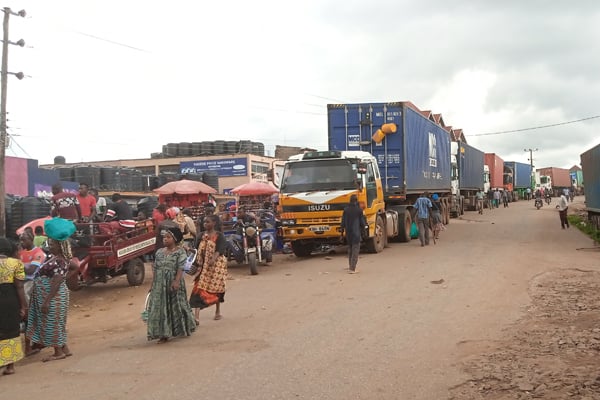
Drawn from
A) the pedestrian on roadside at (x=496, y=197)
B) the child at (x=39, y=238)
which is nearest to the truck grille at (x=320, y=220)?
the child at (x=39, y=238)

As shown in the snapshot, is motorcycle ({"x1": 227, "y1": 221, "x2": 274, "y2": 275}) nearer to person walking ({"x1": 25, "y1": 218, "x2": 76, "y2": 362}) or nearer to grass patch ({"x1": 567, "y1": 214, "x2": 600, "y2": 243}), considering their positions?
person walking ({"x1": 25, "y1": 218, "x2": 76, "y2": 362})

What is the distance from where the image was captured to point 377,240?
1578cm

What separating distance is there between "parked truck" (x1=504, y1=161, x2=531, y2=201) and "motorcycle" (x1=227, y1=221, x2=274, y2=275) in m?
49.6

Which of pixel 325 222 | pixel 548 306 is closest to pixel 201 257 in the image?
pixel 548 306

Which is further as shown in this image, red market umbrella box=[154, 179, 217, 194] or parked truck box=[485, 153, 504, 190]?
parked truck box=[485, 153, 504, 190]

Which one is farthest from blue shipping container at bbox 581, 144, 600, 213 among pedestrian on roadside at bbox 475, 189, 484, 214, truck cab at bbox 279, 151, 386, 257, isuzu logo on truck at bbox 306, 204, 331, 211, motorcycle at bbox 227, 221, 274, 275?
pedestrian on roadside at bbox 475, 189, 484, 214

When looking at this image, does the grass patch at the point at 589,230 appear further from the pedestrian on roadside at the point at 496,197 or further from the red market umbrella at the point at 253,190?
the pedestrian on roadside at the point at 496,197

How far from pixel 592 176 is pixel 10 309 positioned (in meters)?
20.6

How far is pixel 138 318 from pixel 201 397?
4467 mm

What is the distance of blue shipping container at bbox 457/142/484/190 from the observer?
108 feet

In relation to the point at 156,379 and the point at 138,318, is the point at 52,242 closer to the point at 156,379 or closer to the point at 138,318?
the point at 156,379

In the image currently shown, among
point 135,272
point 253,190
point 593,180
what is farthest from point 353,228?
point 593,180

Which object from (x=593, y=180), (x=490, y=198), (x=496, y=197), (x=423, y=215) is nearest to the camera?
(x=423, y=215)

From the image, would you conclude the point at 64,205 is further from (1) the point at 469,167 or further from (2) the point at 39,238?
(1) the point at 469,167
